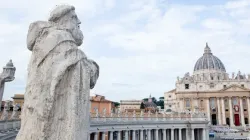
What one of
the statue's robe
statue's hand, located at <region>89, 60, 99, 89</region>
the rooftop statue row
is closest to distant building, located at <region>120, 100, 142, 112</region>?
the rooftop statue row

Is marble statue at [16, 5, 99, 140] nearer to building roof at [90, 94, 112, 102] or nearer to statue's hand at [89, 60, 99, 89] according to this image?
statue's hand at [89, 60, 99, 89]

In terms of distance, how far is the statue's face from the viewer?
4824mm

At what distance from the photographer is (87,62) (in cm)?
466

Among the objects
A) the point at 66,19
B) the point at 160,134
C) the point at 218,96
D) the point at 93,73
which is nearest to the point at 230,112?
the point at 218,96

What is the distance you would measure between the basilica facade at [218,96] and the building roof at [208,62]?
157 inches

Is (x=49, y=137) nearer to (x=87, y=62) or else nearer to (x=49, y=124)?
(x=49, y=124)

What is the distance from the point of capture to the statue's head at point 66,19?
4762 millimetres

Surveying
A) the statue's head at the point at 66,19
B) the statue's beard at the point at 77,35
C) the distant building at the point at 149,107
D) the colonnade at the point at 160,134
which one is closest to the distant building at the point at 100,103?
the colonnade at the point at 160,134

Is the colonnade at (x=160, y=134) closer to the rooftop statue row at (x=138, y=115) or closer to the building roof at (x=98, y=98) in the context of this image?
the rooftop statue row at (x=138, y=115)

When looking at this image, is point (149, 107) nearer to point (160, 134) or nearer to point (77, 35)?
point (160, 134)

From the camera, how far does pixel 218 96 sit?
8556cm

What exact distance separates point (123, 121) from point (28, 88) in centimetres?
2853

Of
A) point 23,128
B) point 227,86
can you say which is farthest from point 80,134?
point 227,86

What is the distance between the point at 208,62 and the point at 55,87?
331ft
